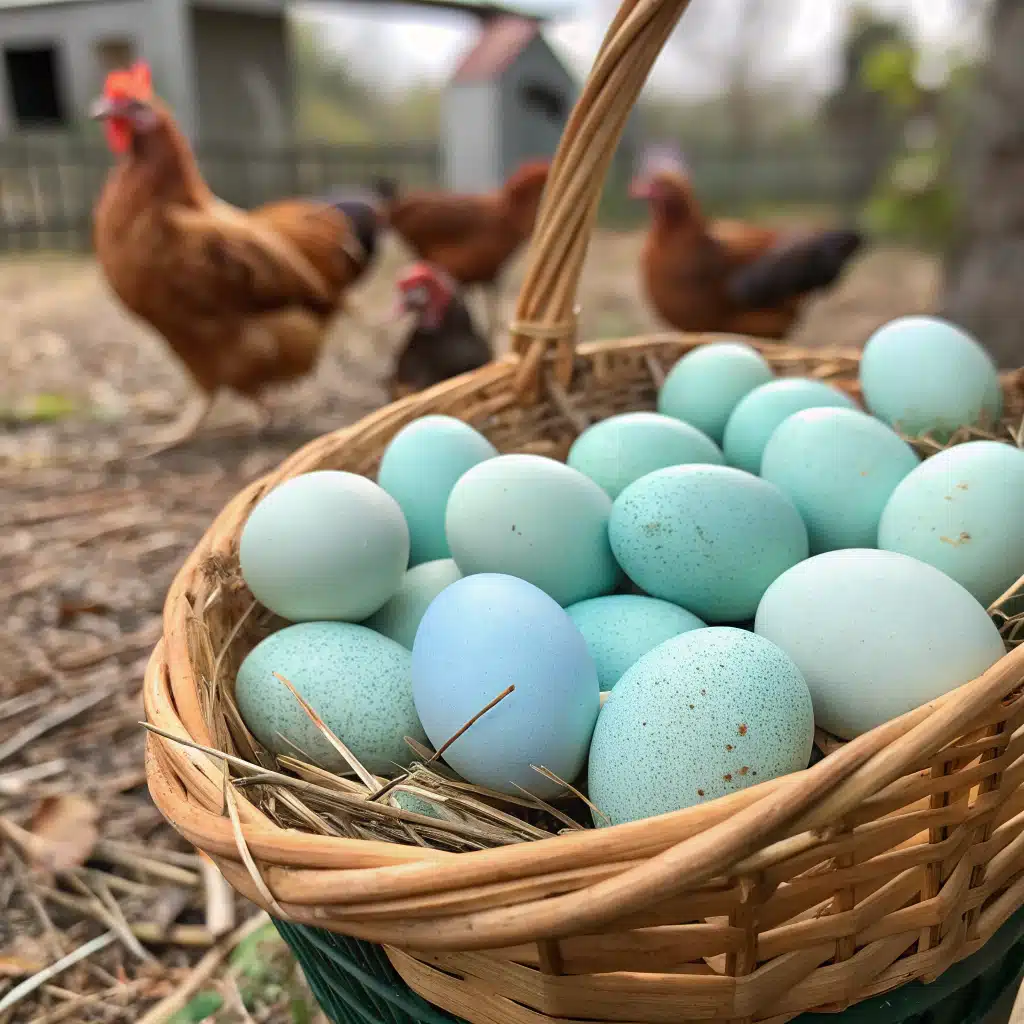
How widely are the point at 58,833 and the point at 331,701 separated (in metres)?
0.60

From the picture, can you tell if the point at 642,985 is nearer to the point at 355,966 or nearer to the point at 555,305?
the point at 355,966

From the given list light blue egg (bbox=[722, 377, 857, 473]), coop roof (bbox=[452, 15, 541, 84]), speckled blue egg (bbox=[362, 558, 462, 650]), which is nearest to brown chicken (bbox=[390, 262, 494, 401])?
light blue egg (bbox=[722, 377, 857, 473])

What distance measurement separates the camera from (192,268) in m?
2.41

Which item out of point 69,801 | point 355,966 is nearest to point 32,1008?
point 69,801

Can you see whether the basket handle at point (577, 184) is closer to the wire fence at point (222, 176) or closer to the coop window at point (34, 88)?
the wire fence at point (222, 176)

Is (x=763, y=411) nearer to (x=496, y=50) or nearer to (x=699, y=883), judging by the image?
(x=699, y=883)

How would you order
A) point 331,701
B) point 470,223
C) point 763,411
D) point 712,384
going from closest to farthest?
point 331,701
point 763,411
point 712,384
point 470,223

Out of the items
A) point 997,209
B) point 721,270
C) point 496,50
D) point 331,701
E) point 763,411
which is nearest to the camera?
point 331,701

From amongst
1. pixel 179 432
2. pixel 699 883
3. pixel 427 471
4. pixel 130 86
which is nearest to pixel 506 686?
pixel 699 883

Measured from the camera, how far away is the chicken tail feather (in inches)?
107

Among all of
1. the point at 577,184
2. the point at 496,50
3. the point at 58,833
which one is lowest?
the point at 58,833

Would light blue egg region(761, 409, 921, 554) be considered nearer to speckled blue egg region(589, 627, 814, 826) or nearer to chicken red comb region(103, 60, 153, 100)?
speckled blue egg region(589, 627, 814, 826)

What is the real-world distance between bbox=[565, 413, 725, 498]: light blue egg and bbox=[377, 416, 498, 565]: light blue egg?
0.12m

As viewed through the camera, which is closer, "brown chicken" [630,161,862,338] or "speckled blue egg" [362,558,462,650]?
"speckled blue egg" [362,558,462,650]
